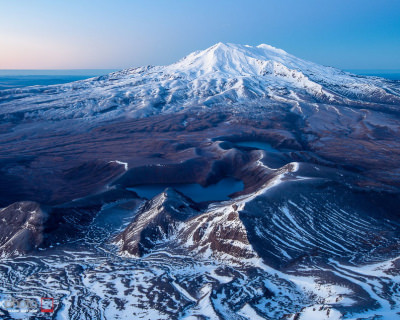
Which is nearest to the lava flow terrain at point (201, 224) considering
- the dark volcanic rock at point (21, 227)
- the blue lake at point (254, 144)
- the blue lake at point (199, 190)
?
the dark volcanic rock at point (21, 227)

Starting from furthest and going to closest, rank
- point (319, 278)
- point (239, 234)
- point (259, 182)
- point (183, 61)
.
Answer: point (183, 61) < point (259, 182) < point (239, 234) < point (319, 278)

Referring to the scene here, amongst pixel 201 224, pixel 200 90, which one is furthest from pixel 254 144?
pixel 200 90

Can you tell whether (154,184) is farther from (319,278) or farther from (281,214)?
(319,278)

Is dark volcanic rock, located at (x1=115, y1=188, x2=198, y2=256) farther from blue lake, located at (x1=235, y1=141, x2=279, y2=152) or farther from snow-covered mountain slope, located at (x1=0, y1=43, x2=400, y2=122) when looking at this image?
snow-covered mountain slope, located at (x1=0, y1=43, x2=400, y2=122)

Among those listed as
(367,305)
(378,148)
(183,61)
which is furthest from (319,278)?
(183,61)

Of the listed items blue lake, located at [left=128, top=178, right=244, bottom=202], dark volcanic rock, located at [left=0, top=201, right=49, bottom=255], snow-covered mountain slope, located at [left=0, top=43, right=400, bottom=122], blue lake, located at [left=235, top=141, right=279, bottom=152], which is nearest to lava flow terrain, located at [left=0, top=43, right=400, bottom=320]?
dark volcanic rock, located at [left=0, top=201, right=49, bottom=255]
